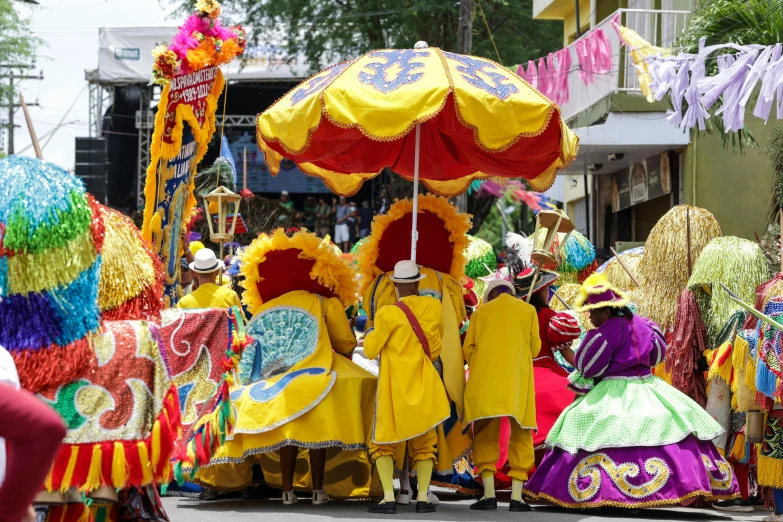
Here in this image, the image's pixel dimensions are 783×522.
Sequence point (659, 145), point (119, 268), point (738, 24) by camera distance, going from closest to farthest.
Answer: point (119, 268)
point (738, 24)
point (659, 145)

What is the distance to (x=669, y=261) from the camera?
1073 cm

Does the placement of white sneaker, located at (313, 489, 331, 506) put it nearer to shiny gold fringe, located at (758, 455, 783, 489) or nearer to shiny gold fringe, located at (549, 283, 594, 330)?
shiny gold fringe, located at (758, 455, 783, 489)

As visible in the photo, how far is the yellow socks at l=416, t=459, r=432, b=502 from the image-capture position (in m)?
8.38

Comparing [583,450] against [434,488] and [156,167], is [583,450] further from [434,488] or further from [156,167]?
[156,167]

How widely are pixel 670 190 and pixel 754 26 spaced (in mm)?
6572

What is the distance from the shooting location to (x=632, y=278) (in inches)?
450

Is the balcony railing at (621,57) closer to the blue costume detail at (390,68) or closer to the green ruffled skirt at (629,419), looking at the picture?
the blue costume detail at (390,68)

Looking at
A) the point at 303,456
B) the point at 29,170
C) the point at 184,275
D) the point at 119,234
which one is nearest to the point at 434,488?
the point at 303,456

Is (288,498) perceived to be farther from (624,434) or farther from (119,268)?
(119,268)

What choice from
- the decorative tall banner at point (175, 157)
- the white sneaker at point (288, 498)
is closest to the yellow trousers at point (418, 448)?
the white sneaker at point (288, 498)

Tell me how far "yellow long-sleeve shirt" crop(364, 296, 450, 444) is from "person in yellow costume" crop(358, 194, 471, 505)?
1.54 feet

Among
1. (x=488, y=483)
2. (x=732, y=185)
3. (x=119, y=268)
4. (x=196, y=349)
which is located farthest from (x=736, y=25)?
(x=119, y=268)

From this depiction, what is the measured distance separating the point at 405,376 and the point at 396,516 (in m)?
0.98

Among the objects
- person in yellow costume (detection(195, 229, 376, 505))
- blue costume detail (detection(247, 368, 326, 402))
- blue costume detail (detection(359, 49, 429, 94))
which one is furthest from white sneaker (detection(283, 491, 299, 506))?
blue costume detail (detection(359, 49, 429, 94))
